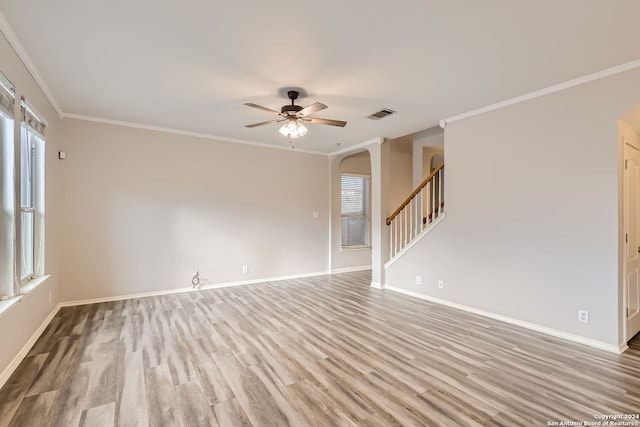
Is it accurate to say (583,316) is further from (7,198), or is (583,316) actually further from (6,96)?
(6,96)

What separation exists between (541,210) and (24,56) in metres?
5.34

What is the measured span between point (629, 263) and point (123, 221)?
645 centimetres

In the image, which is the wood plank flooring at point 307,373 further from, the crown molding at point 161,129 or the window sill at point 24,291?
the crown molding at point 161,129

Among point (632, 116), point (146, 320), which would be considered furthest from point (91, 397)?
point (632, 116)


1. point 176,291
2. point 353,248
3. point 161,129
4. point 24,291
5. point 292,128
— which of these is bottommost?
point 176,291

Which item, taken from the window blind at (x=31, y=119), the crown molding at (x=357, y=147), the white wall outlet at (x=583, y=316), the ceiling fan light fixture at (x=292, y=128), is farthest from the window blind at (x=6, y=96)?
the white wall outlet at (x=583, y=316)

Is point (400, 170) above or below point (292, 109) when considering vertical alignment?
below

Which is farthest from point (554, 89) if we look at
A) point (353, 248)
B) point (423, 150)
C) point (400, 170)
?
point (353, 248)

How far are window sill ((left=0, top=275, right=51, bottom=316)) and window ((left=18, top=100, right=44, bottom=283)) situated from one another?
0.06 metres

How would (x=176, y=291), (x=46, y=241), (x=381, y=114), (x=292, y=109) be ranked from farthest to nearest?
(x=176, y=291) < (x=381, y=114) < (x=46, y=241) < (x=292, y=109)

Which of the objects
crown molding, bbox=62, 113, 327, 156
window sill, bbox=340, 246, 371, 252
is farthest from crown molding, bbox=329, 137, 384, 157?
window sill, bbox=340, 246, 371, 252

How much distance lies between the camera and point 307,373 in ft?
8.13

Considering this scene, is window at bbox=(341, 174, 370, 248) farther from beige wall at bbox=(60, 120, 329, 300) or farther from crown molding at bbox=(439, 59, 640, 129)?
crown molding at bbox=(439, 59, 640, 129)

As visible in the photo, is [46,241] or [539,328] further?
[46,241]
